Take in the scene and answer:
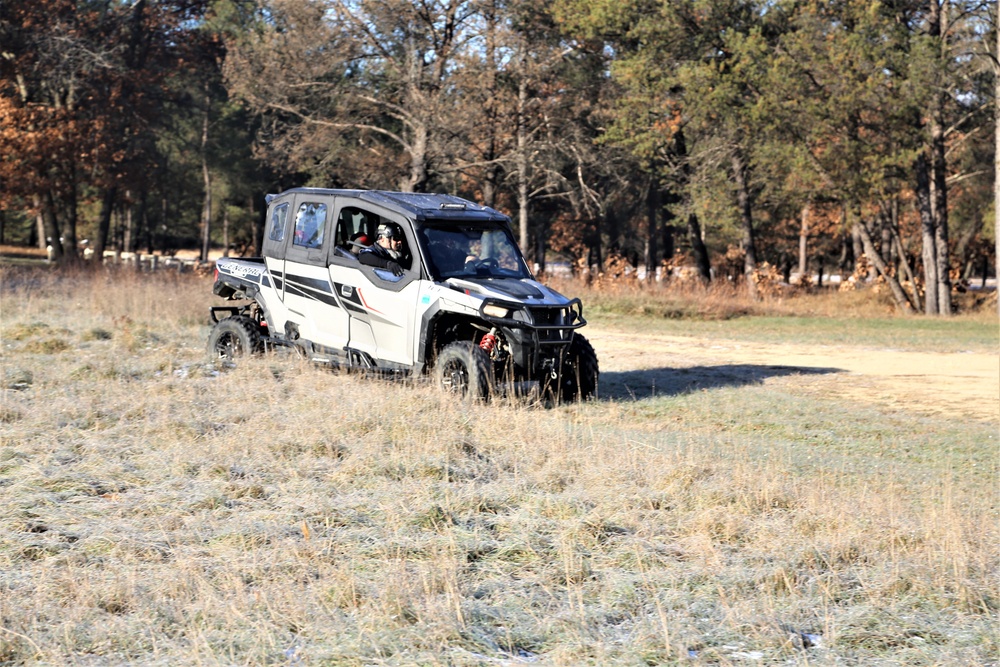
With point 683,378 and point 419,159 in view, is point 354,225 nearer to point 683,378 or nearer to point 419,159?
point 683,378

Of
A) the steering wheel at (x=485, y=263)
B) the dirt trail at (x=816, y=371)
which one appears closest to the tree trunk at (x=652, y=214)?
the dirt trail at (x=816, y=371)

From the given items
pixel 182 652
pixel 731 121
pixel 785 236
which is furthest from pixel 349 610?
pixel 785 236

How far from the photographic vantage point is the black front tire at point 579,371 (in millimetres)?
12438

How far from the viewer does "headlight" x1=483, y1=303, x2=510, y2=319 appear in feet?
38.0

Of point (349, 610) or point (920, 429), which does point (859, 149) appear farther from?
point (349, 610)

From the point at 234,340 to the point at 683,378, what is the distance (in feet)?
18.3

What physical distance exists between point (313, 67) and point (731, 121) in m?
12.0

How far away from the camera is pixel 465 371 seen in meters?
11.7

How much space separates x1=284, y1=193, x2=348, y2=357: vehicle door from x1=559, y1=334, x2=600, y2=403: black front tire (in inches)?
95.1

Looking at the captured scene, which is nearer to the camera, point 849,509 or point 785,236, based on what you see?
point 849,509

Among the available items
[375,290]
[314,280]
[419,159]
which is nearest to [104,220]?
[419,159]

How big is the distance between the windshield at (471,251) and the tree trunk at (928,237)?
20138mm

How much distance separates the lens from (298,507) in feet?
23.4

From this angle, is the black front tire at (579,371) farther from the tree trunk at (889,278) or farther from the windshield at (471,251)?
the tree trunk at (889,278)
